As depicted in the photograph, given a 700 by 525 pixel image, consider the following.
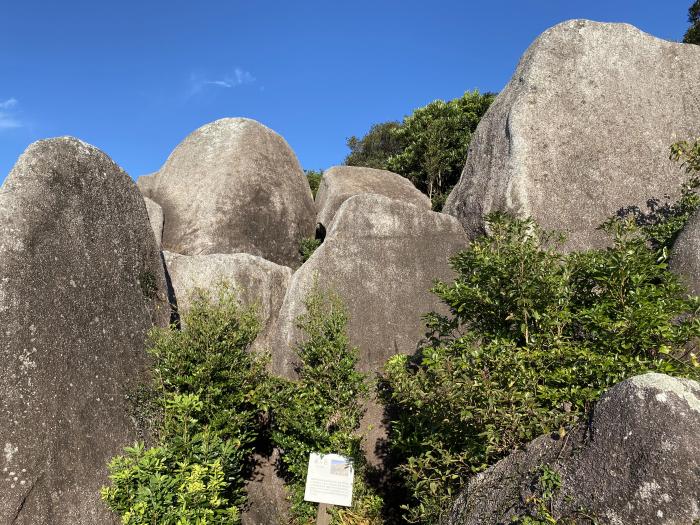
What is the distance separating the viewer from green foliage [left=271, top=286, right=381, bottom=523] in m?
6.26

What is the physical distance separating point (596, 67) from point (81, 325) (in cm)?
919

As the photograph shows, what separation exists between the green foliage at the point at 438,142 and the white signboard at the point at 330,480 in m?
12.3

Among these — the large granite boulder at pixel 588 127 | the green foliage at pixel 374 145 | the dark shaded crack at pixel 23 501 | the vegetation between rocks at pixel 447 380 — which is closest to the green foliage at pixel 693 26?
the green foliage at pixel 374 145

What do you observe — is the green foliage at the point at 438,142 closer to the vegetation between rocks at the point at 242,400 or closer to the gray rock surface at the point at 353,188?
the gray rock surface at the point at 353,188

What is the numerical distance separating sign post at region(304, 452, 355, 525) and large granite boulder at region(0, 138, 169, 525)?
2.09 metres

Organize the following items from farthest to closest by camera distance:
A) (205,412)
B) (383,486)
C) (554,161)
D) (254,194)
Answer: (254,194) < (554,161) < (383,486) < (205,412)

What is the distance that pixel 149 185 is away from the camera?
14.8 m

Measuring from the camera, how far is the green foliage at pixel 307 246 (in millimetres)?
13703

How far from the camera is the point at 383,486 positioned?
7.13 meters

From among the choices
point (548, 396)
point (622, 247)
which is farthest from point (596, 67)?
point (548, 396)

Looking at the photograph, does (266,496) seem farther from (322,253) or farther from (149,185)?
(149,185)

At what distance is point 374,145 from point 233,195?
719 inches

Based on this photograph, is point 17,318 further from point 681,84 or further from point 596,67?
point 681,84

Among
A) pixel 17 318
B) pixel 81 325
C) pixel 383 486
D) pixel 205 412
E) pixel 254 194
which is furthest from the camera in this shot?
pixel 254 194
